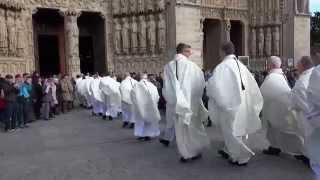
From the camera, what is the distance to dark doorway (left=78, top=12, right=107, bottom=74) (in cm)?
2431

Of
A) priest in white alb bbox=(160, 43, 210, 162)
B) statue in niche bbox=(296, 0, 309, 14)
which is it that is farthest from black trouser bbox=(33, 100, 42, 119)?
statue in niche bbox=(296, 0, 309, 14)

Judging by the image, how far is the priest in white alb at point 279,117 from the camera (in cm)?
808

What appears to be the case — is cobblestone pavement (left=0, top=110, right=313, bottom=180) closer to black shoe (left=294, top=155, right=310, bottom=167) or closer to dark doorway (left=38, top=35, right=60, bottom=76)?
black shoe (left=294, top=155, right=310, bottom=167)

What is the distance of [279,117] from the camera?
8.16 metres

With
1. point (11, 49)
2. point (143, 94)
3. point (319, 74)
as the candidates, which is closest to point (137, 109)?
point (143, 94)

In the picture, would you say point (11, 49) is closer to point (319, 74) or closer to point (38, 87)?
point (38, 87)

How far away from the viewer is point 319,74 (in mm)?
4680

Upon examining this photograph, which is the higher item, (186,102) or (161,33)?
(161,33)

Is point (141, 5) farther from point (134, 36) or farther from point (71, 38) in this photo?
point (71, 38)

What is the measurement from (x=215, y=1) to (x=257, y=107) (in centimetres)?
1781

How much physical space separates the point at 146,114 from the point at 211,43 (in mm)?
16145

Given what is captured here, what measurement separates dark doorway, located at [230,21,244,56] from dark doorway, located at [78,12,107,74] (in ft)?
24.6

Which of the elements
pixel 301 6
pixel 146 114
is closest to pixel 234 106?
pixel 146 114

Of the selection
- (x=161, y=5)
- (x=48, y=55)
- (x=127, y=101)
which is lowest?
(x=127, y=101)
